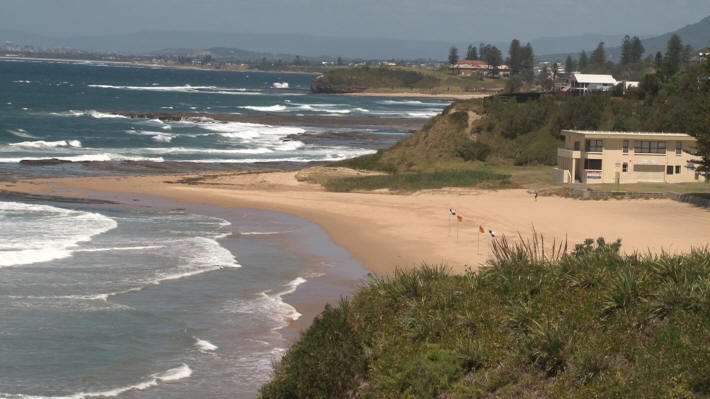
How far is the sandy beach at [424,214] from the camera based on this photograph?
93.8 feet

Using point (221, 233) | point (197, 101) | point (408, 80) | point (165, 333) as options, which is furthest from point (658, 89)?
point (408, 80)

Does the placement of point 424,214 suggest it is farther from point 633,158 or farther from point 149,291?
point 149,291

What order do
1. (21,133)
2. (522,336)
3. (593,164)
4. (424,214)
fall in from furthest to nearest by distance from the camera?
(21,133), (593,164), (424,214), (522,336)

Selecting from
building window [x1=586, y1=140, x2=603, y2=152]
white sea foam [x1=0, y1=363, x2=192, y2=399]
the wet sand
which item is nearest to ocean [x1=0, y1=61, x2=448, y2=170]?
the wet sand

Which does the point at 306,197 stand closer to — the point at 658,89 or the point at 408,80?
the point at 658,89

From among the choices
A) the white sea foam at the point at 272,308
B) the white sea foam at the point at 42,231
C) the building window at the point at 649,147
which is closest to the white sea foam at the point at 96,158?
the white sea foam at the point at 42,231

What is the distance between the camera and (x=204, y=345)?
1894cm

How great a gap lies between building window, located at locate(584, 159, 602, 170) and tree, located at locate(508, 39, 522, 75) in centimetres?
15334

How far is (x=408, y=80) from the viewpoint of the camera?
199 m

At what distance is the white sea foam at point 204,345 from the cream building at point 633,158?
26.3 meters

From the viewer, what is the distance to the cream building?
1656 inches

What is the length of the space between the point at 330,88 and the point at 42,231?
153 metres

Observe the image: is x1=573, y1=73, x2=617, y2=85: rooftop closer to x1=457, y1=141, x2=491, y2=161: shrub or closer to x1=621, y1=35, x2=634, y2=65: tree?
x1=621, y1=35, x2=634, y2=65: tree

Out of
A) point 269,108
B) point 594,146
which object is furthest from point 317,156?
point 269,108
